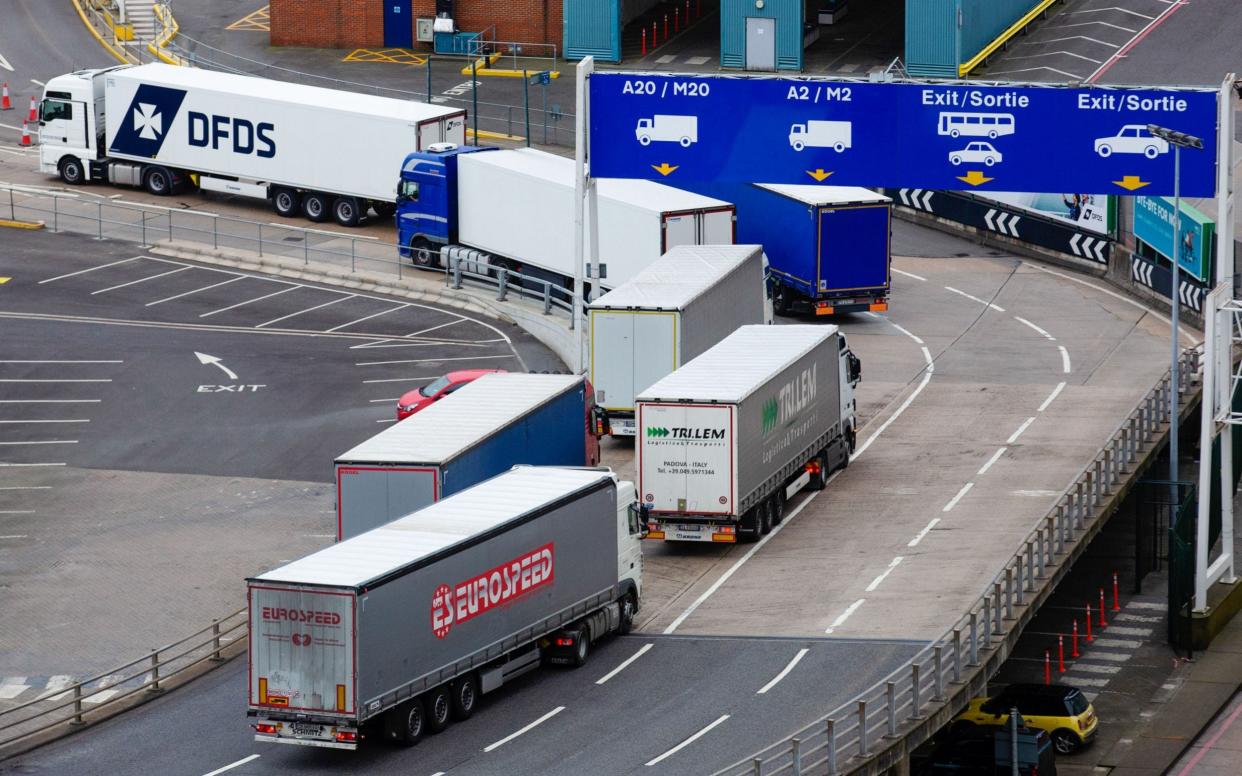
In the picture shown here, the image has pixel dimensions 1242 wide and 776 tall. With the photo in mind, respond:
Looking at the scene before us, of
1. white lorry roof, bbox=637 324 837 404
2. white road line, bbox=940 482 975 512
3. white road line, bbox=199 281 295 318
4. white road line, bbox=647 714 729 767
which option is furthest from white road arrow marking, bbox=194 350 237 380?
→ white road line, bbox=647 714 729 767

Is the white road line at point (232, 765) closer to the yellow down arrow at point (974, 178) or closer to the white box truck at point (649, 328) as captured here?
the white box truck at point (649, 328)

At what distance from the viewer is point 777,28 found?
91.7m

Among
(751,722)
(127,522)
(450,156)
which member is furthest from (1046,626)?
(450,156)

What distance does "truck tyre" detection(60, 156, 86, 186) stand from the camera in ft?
273

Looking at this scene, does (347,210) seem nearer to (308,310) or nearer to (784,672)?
(308,310)

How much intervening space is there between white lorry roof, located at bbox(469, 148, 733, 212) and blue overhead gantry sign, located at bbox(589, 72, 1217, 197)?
8153mm

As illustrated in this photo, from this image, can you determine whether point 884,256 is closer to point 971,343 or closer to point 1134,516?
point 971,343

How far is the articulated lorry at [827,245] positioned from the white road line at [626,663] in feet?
85.2

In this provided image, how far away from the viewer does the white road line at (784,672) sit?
40969 mm

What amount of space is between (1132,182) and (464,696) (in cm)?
2047

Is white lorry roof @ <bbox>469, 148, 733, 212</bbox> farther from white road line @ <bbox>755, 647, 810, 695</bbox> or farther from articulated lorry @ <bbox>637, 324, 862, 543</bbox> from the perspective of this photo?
white road line @ <bbox>755, 647, 810, 695</bbox>

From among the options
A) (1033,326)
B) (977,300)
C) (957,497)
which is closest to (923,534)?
(957,497)

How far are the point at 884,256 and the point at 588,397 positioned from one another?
18629 millimetres

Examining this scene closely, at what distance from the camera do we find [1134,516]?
201 feet
